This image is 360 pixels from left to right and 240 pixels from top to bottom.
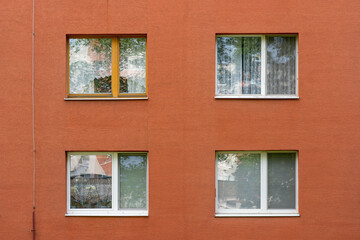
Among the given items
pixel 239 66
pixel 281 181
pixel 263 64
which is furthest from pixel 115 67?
pixel 281 181

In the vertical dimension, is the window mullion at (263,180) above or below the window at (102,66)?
below

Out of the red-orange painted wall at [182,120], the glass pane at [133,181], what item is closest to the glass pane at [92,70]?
the red-orange painted wall at [182,120]

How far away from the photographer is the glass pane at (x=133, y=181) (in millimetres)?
6727

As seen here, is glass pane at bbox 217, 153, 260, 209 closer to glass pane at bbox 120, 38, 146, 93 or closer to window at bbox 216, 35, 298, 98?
window at bbox 216, 35, 298, 98

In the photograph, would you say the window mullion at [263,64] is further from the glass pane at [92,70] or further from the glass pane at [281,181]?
the glass pane at [92,70]

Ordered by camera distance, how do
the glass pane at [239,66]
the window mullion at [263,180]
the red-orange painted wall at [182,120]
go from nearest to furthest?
the red-orange painted wall at [182,120]
the window mullion at [263,180]
the glass pane at [239,66]

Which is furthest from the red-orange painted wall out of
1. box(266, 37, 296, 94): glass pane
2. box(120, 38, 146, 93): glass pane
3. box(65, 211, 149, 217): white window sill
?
box(120, 38, 146, 93): glass pane

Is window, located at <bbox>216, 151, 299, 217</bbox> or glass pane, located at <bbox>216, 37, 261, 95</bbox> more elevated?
glass pane, located at <bbox>216, 37, 261, 95</bbox>

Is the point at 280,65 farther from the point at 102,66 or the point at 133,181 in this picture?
the point at 133,181

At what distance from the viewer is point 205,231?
6.46 m

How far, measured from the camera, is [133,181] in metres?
6.73

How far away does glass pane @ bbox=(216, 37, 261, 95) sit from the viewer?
266 inches

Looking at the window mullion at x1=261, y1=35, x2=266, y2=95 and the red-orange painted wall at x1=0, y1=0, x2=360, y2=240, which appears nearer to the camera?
the red-orange painted wall at x1=0, y1=0, x2=360, y2=240

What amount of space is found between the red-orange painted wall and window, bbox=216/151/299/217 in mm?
267
